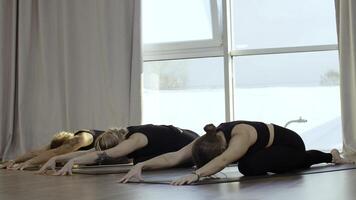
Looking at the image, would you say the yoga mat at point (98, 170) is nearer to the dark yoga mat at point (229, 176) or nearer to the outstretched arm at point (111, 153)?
the outstretched arm at point (111, 153)

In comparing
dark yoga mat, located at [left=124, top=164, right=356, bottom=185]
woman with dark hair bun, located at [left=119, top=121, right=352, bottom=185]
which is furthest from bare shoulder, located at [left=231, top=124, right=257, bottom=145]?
dark yoga mat, located at [left=124, top=164, right=356, bottom=185]

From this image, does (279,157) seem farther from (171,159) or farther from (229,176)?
(171,159)

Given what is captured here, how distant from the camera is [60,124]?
6336 millimetres

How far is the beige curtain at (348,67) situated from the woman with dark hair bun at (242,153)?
1.67 m

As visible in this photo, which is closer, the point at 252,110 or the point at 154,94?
the point at 252,110

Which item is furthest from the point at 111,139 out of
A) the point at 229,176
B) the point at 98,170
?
the point at 229,176

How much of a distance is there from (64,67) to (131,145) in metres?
3.07

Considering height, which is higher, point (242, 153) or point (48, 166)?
point (242, 153)

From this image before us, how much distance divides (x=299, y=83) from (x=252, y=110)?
58cm

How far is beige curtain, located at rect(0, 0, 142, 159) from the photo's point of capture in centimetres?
606

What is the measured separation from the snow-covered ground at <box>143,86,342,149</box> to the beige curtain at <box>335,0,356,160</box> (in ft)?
1.06

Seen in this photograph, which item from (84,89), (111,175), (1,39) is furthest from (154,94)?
(111,175)

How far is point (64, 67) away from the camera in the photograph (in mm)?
6332

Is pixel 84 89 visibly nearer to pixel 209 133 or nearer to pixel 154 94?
pixel 154 94
